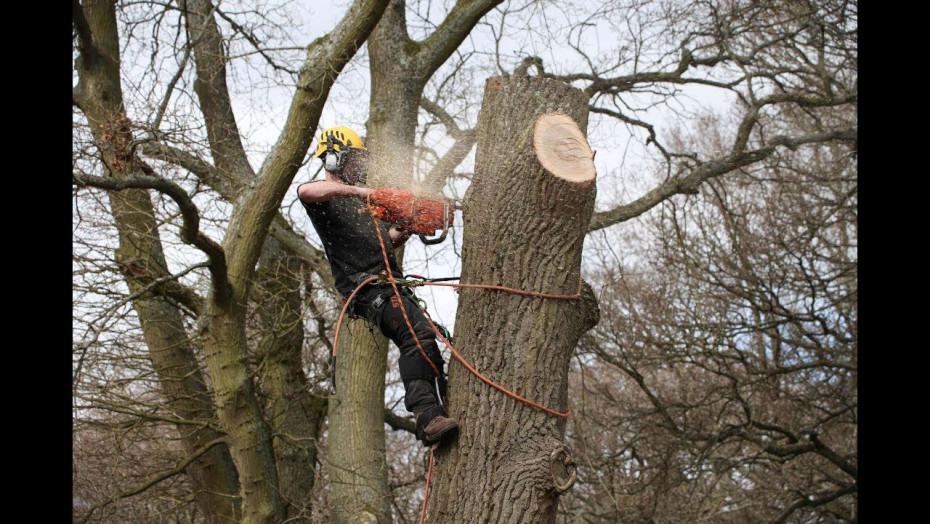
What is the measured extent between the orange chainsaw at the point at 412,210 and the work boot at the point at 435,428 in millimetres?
826

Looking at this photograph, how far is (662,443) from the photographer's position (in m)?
11.0

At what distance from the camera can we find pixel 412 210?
4020mm

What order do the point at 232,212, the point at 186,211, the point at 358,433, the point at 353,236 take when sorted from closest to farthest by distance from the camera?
the point at 353,236, the point at 186,211, the point at 232,212, the point at 358,433

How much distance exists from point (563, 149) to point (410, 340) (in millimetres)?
1152

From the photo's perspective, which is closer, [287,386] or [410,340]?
[410,340]

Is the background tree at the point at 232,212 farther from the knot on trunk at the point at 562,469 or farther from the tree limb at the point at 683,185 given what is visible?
the tree limb at the point at 683,185

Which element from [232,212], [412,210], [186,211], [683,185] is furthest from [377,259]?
[683,185]

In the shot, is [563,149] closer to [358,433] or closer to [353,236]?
[353,236]

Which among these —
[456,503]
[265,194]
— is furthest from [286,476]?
[456,503]

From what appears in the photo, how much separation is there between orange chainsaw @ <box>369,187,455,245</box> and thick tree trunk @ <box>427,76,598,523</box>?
0.27 m

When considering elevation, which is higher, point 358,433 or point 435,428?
point 358,433

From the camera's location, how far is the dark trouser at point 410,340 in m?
3.84

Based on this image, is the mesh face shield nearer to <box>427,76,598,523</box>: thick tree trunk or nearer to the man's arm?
the man's arm
